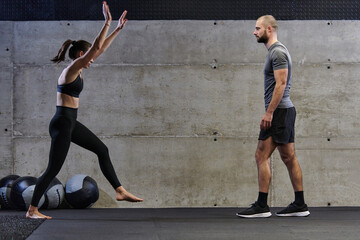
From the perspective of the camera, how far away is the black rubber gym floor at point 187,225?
3.80m

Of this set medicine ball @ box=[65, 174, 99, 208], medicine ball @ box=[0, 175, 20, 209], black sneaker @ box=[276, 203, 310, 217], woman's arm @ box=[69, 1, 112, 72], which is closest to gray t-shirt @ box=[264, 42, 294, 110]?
black sneaker @ box=[276, 203, 310, 217]

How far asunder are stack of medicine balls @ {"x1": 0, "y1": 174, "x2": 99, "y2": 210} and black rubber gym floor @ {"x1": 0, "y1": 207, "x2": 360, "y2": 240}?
13cm

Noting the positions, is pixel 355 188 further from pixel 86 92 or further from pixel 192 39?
pixel 86 92

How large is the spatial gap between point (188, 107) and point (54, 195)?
1.80 m

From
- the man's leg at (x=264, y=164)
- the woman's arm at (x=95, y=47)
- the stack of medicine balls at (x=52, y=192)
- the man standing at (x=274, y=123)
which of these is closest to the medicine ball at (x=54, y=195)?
the stack of medicine balls at (x=52, y=192)

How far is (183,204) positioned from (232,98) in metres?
1.34

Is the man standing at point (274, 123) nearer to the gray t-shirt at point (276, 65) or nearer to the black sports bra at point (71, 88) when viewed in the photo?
the gray t-shirt at point (276, 65)

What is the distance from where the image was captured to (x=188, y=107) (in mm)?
6379

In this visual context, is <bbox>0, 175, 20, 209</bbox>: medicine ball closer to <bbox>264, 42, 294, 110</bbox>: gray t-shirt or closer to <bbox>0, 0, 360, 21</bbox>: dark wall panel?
<bbox>0, 0, 360, 21</bbox>: dark wall panel

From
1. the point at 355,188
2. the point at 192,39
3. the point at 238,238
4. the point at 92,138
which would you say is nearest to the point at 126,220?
the point at 92,138

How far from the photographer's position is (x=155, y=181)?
632cm

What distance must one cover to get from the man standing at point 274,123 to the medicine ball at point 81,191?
170 cm

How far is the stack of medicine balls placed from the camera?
5.60 meters

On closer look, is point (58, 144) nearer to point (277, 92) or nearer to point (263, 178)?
point (263, 178)
